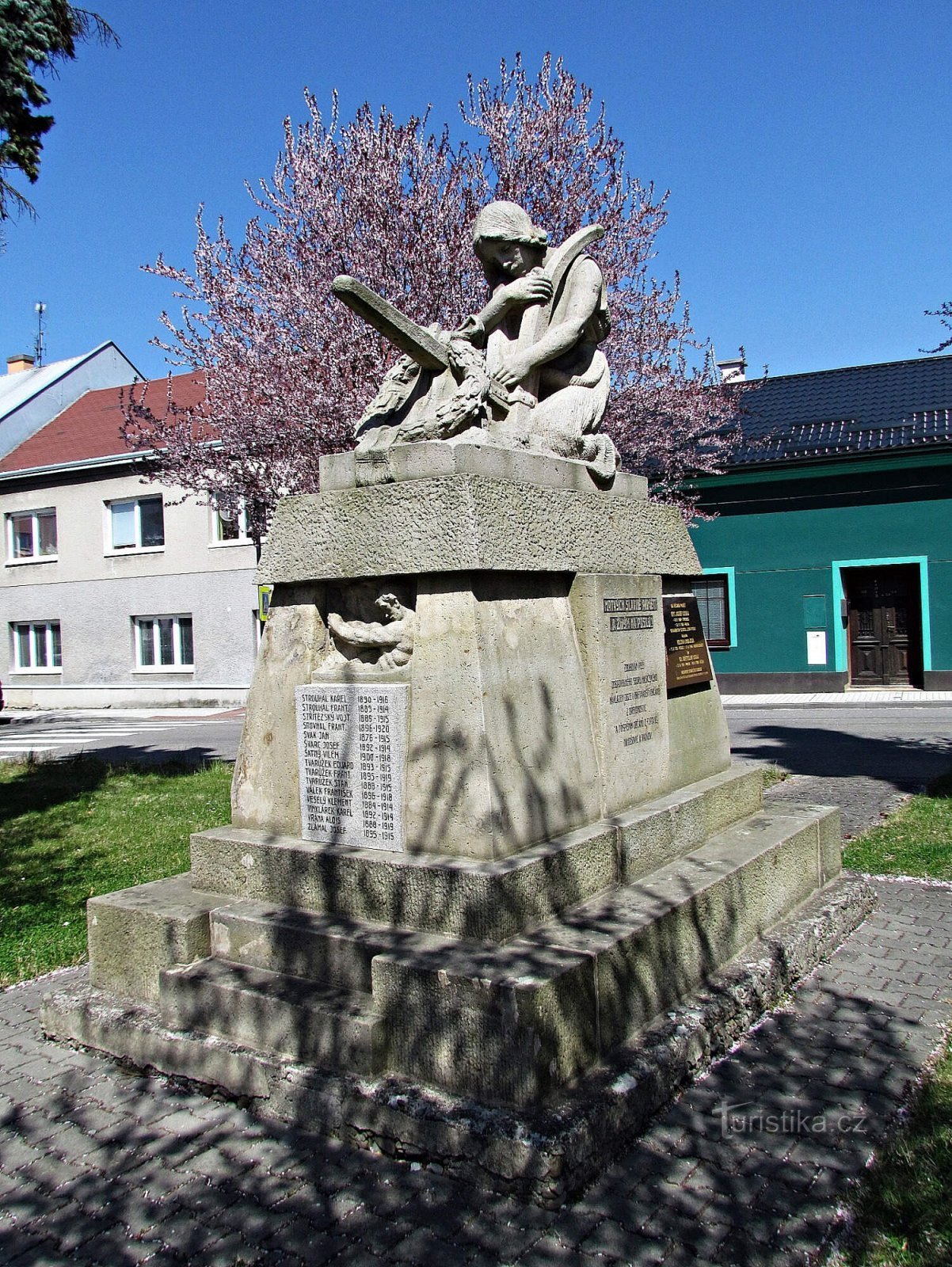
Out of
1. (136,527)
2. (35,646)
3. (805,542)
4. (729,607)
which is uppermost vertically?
(136,527)

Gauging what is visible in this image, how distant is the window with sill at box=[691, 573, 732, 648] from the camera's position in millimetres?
21281

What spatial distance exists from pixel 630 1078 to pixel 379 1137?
0.82 m

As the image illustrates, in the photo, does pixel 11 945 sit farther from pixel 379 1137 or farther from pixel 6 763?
pixel 6 763

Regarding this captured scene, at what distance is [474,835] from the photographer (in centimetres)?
373

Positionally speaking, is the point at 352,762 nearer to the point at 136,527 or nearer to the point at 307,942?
the point at 307,942

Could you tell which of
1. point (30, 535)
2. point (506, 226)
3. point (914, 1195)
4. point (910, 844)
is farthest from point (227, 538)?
point (914, 1195)

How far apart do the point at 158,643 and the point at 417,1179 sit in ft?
78.9

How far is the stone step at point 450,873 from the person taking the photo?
3.57 metres

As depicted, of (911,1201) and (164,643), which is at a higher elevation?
(164,643)

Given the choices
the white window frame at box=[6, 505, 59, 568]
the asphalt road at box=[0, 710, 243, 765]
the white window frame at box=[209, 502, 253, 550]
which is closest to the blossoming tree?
the asphalt road at box=[0, 710, 243, 765]

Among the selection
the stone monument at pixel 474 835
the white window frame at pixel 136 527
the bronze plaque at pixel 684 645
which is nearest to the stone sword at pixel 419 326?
the stone monument at pixel 474 835

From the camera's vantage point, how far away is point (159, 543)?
83.7ft

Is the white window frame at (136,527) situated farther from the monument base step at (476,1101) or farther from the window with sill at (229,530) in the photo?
the monument base step at (476,1101)

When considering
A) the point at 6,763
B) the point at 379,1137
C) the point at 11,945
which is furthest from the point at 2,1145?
the point at 6,763
